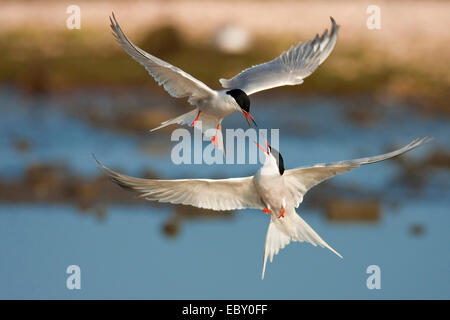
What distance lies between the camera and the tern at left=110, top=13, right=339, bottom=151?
23.1ft

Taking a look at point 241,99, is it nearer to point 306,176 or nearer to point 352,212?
point 306,176

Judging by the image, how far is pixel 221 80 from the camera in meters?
7.83

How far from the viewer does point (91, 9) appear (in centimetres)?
2042

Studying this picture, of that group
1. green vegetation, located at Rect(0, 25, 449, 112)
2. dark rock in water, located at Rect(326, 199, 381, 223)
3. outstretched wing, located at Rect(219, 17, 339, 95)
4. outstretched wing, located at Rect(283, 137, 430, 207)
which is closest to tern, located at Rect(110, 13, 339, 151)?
outstretched wing, located at Rect(219, 17, 339, 95)

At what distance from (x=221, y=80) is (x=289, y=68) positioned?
2.09 feet

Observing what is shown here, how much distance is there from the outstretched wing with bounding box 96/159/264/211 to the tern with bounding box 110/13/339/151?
0.41m

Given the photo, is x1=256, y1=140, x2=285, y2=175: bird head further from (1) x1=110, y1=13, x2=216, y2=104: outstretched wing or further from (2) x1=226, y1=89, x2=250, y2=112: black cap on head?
(1) x1=110, y1=13, x2=216, y2=104: outstretched wing

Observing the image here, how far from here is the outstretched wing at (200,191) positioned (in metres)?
7.11

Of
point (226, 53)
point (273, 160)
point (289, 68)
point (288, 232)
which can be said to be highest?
point (226, 53)

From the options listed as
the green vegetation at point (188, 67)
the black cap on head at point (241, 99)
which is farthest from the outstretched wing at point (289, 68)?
the green vegetation at point (188, 67)

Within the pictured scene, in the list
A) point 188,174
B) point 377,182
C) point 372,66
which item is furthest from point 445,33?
point 188,174

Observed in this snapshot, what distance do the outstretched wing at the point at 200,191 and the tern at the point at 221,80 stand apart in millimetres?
411

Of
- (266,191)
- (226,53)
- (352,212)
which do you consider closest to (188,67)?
(226,53)

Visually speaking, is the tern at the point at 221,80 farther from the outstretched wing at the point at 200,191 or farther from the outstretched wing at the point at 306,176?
the outstretched wing at the point at 306,176
